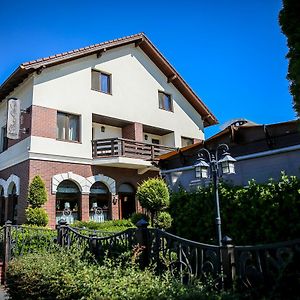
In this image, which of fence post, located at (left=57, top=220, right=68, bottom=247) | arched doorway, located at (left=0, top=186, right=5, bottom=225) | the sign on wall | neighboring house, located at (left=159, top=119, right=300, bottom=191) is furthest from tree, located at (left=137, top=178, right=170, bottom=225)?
arched doorway, located at (left=0, top=186, right=5, bottom=225)

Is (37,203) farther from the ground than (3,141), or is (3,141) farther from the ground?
(3,141)

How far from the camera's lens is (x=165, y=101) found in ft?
68.4

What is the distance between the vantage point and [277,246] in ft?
10.6

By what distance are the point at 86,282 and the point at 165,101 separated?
57.4 feet

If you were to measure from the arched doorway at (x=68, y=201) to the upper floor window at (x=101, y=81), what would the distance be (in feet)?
17.5

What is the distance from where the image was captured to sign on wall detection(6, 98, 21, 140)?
545 inches

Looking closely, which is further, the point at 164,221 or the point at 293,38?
the point at 164,221

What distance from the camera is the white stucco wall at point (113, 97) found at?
15.0 metres

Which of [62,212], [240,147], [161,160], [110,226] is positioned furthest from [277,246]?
[62,212]

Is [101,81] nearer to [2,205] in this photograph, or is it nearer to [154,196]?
[2,205]

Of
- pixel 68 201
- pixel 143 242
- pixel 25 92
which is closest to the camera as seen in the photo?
pixel 143 242

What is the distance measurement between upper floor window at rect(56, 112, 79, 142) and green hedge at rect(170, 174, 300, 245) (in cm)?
838

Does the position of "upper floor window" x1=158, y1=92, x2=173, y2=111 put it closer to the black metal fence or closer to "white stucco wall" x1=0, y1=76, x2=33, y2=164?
"white stucco wall" x1=0, y1=76, x2=33, y2=164

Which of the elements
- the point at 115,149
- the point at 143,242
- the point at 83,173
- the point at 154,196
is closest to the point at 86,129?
the point at 115,149
